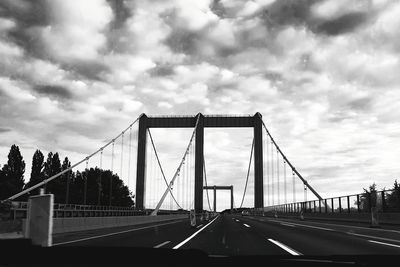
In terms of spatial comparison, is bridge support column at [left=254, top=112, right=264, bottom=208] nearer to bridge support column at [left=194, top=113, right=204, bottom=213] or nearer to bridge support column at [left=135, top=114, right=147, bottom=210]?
bridge support column at [left=194, top=113, right=204, bottom=213]

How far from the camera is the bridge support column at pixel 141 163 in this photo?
59.5 metres

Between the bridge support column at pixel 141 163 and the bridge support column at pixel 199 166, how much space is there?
8.88 m

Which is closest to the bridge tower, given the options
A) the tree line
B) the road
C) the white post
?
the tree line

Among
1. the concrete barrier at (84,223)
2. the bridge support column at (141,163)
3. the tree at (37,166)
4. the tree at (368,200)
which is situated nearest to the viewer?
the concrete barrier at (84,223)

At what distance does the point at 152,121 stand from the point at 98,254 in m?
65.2

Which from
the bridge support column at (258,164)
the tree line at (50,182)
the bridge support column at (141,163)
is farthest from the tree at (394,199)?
the tree line at (50,182)

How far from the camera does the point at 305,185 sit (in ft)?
171

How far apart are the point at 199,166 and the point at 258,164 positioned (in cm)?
931

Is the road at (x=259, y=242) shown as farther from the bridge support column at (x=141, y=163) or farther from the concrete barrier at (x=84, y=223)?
the bridge support column at (x=141, y=163)

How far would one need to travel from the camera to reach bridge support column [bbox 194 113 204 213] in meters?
66.1

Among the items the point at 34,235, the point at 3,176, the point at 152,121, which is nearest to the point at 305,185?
the point at 152,121

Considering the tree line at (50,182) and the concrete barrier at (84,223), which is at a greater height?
the tree line at (50,182)

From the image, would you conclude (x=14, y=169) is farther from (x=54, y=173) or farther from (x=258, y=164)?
(x=258, y=164)

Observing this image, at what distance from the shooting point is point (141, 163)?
63625mm
